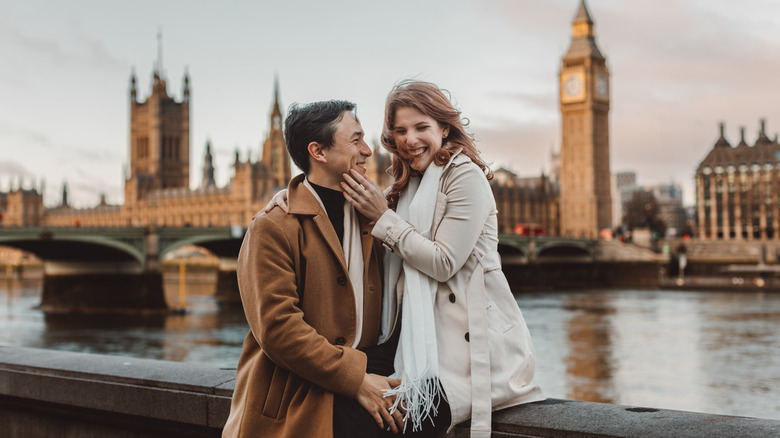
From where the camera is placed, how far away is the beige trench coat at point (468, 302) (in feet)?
5.84

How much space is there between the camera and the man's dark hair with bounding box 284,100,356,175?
6.18 feet

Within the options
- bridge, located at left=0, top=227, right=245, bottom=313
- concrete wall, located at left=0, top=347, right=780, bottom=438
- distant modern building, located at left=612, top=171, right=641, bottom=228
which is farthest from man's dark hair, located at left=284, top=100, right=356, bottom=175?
distant modern building, located at left=612, top=171, right=641, bottom=228

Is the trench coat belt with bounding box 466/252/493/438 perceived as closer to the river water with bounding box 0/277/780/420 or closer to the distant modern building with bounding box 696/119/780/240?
the river water with bounding box 0/277/780/420

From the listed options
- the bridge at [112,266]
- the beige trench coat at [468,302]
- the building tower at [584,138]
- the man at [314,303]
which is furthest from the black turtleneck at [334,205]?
the building tower at [584,138]

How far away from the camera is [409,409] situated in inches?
68.9

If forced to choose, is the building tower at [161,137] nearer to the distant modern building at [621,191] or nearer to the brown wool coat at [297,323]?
the distant modern building at [621,191]

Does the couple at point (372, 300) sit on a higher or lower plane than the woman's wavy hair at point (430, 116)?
lower

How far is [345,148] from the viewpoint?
1892 mm

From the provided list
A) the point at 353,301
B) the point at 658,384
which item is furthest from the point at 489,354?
the point at 658,384

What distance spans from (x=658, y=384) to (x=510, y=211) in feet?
162

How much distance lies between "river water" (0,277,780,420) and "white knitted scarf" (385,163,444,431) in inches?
352

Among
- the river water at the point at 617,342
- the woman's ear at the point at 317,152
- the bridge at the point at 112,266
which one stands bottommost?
the river water at the point at 617,342

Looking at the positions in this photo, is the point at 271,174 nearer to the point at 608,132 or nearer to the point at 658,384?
the point at 608,132

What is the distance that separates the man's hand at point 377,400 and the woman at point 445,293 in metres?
0.02
